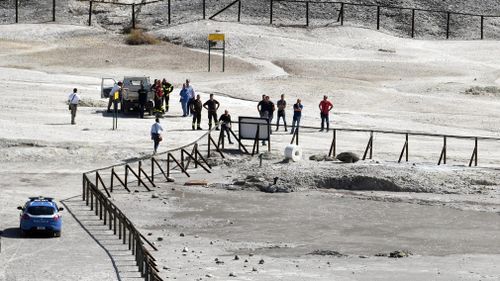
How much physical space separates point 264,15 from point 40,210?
53365mm

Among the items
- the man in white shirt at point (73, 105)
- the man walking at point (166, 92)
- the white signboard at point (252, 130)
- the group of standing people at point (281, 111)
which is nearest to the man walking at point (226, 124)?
the white signboard at point (252, 130)

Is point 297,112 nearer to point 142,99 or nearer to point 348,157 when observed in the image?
point 348,157

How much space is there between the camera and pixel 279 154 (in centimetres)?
5112

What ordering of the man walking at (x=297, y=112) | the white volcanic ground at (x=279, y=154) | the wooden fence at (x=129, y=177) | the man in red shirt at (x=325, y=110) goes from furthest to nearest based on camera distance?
the man in red shirt at (x=325, y=110), the man walking at (x=297, y=112), the wooden fence at (x=129, y=177), the white volcanic ground at (x=279, y=154)

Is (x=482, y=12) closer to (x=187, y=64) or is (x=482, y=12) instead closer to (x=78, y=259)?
(x=187, y=64)

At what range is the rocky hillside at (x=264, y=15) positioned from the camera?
87562 mm

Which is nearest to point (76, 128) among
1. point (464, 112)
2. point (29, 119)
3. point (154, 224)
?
point (29, 119)

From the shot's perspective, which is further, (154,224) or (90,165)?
(90,165)

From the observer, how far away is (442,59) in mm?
82312

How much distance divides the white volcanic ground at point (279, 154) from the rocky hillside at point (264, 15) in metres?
2.26

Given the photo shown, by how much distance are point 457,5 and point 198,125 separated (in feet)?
142

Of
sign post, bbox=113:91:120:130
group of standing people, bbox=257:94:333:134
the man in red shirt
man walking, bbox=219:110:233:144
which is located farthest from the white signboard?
sign post, bbox=113:91:120:130

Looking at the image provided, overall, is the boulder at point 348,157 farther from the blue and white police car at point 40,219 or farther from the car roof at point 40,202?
the blue and white police car at point 40,219

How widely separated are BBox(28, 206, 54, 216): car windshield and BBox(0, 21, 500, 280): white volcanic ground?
64cm
